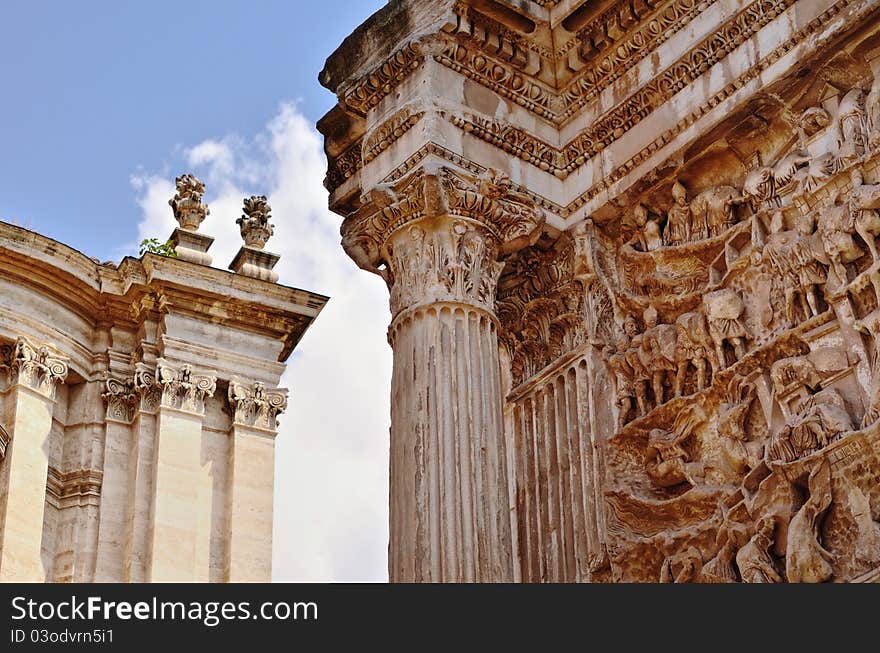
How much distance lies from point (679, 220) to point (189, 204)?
51.7ft

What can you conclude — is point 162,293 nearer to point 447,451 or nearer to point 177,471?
point 177,471

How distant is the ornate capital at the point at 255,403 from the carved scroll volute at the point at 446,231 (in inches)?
501

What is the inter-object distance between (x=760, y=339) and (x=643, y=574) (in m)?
1.92

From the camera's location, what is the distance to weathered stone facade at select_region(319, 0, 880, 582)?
13.5 meters

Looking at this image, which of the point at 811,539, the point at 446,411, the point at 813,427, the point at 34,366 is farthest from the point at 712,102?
the point at 34,366

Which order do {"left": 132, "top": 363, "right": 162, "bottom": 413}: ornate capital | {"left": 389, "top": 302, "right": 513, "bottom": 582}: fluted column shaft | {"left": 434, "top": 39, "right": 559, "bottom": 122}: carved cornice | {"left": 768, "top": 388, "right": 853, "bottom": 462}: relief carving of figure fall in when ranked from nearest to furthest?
{"left": 768, "top": 388, "right": 853, "bottom": 462}: relief carving of figure
{"left": 389, "top": 302, "right": 513, "bottom": 582}: fluted column shaft
{"left": 434, "top": 39, "right": 559, "bottom": 122}: carved cornice
{"left": 132, "top": 363, "right": 162, "bottom": 413}: ornate capital

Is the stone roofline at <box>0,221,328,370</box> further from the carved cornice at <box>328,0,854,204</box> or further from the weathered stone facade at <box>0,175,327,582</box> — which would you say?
the carved cornice at <box>328,0,854,204</box>

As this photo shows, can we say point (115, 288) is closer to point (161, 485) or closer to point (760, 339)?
point (161, 485)

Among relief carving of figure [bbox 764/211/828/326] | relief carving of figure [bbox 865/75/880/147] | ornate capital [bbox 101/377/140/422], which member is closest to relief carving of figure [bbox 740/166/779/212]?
relief carving of figure [bbox 764/211/828/326]

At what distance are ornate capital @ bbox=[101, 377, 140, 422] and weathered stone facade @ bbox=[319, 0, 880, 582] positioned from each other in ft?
38.1

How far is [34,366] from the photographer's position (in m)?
27.4

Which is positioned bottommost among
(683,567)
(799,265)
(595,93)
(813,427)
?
(683,567)

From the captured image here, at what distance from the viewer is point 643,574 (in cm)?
1421

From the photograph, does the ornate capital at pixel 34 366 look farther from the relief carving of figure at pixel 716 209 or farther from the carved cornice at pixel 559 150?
the relief carving of figure at pixel 716 209
